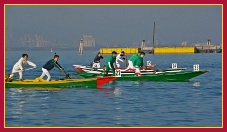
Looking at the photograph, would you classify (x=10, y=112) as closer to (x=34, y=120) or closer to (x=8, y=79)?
(x=34, y=120)

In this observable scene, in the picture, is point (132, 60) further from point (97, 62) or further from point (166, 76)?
point (97, 62)

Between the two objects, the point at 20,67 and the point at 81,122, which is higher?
the point at 20,67

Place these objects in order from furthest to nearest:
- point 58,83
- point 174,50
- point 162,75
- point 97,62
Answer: point 174,50 < point 97,62 < point 162,75 < point 58,83

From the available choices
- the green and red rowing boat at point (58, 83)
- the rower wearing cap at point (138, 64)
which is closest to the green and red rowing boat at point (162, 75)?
the rower wearing cap at point (138, 64)

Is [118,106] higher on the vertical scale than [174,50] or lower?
lower

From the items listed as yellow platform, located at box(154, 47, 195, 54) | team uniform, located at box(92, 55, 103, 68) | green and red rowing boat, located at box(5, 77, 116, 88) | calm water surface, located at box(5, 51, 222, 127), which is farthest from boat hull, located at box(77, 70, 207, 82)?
yellow platform, located at box(154, 47, 195, 54)

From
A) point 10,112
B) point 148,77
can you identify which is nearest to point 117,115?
point 10,112

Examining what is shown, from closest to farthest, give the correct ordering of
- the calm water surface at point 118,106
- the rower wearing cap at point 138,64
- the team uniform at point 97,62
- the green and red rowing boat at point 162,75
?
the calm water surface at point 118,106 → the rower wearing cap at point 138,64 → the green and red rowing boat at point 162,75 → the team uniform at point 97,62

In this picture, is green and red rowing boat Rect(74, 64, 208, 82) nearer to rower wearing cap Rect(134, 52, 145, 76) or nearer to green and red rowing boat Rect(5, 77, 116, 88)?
rower wearing cap Rect(134, 52, 145, 76)

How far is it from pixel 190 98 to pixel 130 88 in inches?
226

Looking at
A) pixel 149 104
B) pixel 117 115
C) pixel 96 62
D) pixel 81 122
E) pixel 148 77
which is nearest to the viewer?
pixel 81 122

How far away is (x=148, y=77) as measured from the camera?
35.6 m

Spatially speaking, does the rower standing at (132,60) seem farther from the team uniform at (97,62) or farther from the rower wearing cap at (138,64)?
the team uniform at (97,62)

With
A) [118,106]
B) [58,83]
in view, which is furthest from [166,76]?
[118,106]
